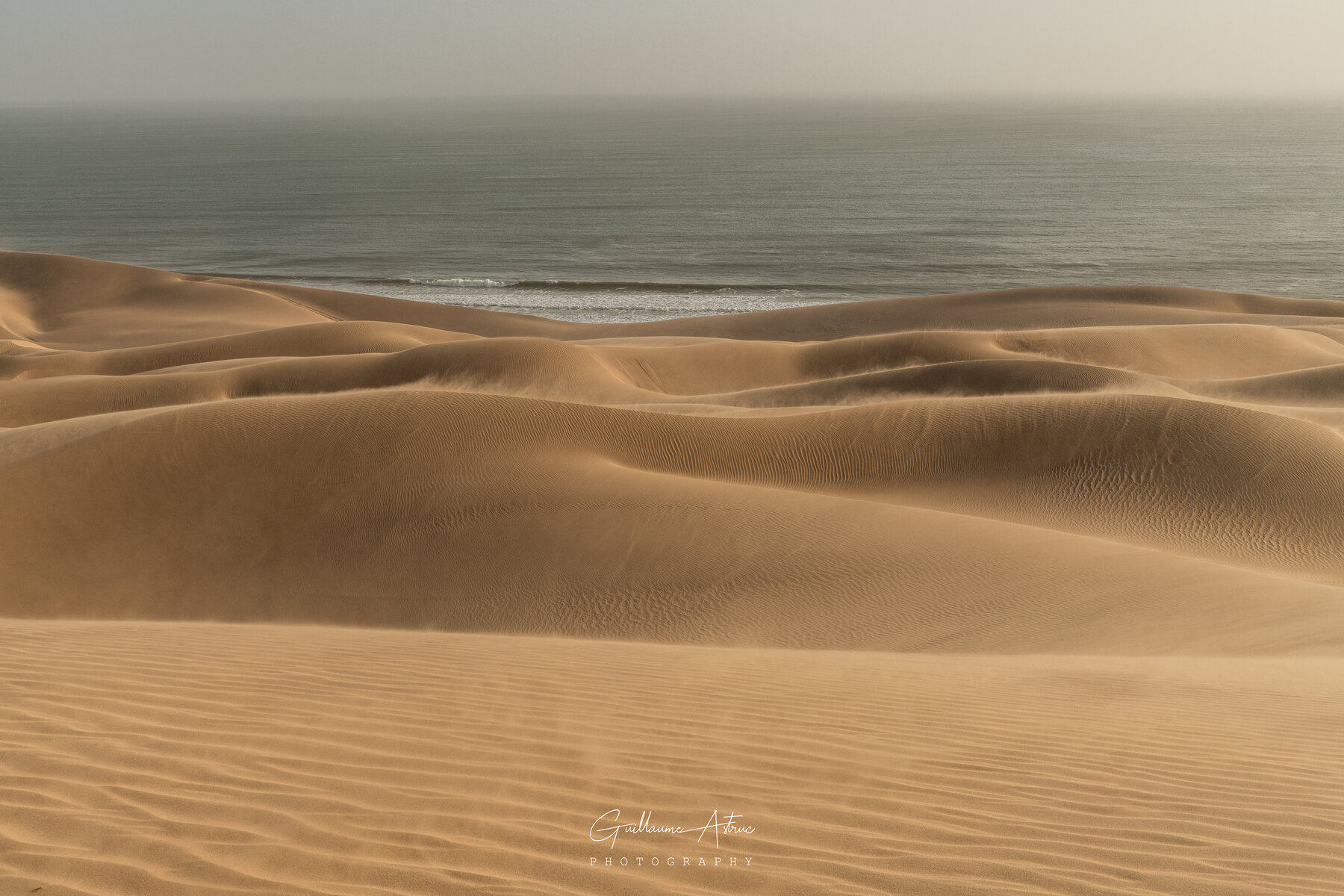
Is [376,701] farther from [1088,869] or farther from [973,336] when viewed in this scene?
[973,336]

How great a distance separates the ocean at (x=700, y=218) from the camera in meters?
46.4

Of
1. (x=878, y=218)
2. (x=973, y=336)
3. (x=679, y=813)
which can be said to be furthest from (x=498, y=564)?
(x=878, y=218)

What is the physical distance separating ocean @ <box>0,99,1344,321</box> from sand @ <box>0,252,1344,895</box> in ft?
83.8

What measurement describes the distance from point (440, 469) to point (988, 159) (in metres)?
96.2

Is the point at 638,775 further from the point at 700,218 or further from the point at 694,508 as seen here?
the point at 700,218

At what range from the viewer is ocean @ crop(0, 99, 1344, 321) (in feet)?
152

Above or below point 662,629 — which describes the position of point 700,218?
above

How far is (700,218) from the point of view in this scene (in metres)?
62.4
